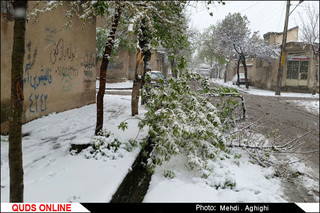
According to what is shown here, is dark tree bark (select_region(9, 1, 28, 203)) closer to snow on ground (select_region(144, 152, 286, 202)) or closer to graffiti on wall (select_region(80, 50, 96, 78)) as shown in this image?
snow on ground (select_region(144, 152, 286, 202))

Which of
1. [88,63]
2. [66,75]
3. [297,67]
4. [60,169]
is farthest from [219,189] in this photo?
[297,67]

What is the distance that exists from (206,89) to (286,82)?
18.8m

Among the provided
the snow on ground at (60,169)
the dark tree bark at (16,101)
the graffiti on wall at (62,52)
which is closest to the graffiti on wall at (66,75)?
the graffiti on wall at (62,52)

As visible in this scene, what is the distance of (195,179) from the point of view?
12.6 feet

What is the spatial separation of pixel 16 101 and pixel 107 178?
6.17 ft

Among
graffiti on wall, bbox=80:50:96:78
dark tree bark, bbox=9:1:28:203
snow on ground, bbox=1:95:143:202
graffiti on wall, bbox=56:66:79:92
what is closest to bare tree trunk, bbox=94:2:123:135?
snow on ground, bbox=1:95:143:202

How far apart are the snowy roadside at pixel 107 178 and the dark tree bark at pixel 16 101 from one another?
37.8 inches

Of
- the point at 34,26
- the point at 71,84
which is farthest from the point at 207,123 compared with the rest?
the point at 71,84

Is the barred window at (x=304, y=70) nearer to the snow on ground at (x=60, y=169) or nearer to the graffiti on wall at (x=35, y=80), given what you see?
the snow on ground at (x=60, y=169)

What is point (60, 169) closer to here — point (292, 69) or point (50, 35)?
point (50, 35)

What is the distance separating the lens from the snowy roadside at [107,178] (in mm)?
3041

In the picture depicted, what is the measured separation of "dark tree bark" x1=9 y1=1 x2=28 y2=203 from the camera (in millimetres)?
1876

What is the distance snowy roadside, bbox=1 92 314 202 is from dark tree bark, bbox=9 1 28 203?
3.15ft

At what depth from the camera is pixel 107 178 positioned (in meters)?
3.44
